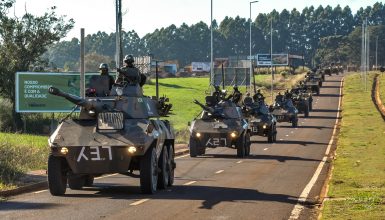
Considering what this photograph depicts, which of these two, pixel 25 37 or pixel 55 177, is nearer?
pixel 55 177

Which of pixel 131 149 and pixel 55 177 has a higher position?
pixel 131 149

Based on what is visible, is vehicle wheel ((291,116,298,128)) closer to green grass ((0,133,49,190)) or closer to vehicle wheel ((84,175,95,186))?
green grass ((0,133,49,190))

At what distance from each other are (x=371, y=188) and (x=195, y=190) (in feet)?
13.6

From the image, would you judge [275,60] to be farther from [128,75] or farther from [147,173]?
[147,173]

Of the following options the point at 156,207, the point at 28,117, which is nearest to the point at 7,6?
the point at 28,117

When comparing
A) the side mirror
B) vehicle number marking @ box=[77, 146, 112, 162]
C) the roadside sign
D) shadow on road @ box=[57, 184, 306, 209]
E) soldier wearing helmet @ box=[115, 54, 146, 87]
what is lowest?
shadow on road @ box=[57, 184, 306, 209]

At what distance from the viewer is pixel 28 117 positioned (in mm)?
56500

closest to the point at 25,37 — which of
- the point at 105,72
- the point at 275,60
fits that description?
the point at 105,72

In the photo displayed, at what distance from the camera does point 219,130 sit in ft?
107

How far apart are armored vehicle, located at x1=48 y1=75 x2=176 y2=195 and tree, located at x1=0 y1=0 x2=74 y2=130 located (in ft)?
134

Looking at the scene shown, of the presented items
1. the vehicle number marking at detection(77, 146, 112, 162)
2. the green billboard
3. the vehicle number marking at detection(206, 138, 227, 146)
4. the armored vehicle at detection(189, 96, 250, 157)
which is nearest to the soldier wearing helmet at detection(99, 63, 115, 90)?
the vehicle number marking at detection(77, 146, 112, 162)

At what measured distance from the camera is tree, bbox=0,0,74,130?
59594mm

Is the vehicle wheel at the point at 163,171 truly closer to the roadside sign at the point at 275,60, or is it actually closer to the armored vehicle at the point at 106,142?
the armored vehicle at the point at 106,142

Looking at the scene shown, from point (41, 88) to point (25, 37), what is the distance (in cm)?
1848
